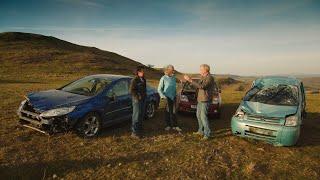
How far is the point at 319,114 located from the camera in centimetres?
1372

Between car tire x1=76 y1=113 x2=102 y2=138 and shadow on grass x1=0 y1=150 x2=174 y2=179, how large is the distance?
4.42ft

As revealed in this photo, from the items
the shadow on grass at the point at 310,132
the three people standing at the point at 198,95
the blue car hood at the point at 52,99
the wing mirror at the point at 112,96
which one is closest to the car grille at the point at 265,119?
the three people standing at the point at 198,95

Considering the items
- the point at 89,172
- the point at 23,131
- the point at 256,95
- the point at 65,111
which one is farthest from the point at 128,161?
the point at 256,95

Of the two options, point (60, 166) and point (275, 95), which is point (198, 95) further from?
point (60, 166)

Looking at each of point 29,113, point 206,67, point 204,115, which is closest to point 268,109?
point 204,115

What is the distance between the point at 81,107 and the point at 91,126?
698 mm

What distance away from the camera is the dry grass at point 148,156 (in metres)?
5.78

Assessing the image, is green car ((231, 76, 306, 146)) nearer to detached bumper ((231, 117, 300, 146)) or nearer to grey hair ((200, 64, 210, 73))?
detached bumper ((231, 117, 300, 146))

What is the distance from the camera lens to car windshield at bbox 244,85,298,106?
9086mm

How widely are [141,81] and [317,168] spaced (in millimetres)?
5031

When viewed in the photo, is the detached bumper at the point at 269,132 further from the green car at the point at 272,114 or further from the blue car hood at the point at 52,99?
the blue car hood at the point at 52,99

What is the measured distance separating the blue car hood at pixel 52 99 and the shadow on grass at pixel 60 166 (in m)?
1.64

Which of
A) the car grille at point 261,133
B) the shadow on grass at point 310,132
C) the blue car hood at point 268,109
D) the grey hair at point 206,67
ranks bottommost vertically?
the shadow on grass at point 310,132

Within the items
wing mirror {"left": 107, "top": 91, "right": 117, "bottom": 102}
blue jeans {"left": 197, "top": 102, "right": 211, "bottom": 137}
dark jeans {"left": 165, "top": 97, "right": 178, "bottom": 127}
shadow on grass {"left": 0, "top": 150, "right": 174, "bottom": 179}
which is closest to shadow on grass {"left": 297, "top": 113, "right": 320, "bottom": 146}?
blue jeans {"left": 197, "top": 102, "right": 211, "bottom": 137}
